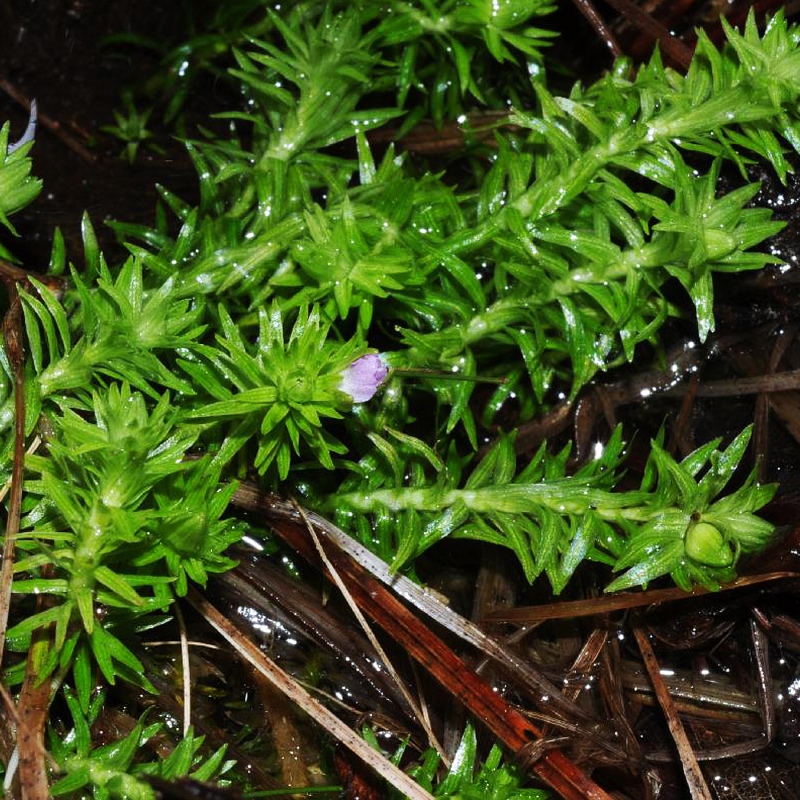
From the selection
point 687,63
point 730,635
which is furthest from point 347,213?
point 730,635

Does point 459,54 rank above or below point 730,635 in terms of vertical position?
above

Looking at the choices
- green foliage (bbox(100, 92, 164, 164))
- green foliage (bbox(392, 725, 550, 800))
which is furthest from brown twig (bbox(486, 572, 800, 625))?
green foliage (bbox(100, 92, 164, 164))

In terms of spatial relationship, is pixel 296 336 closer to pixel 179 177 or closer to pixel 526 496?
pixel 526 496

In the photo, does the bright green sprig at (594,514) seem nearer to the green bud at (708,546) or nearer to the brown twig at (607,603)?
the green bud at (708,546)

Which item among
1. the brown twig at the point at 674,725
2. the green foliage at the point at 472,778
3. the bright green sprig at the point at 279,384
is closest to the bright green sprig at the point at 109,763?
the green foliage at the point at 472,778

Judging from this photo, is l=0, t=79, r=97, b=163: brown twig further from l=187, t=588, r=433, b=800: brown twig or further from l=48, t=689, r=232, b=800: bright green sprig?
l=48, t=689, r=232, b=800: bright green sprig

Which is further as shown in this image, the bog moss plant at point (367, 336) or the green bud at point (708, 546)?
the green bud at point (708, 546)

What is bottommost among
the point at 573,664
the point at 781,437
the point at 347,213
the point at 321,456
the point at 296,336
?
the point at 573,664

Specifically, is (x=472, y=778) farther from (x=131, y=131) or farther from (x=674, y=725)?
(x=131, y=131)

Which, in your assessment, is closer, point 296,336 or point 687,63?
point 296,336
